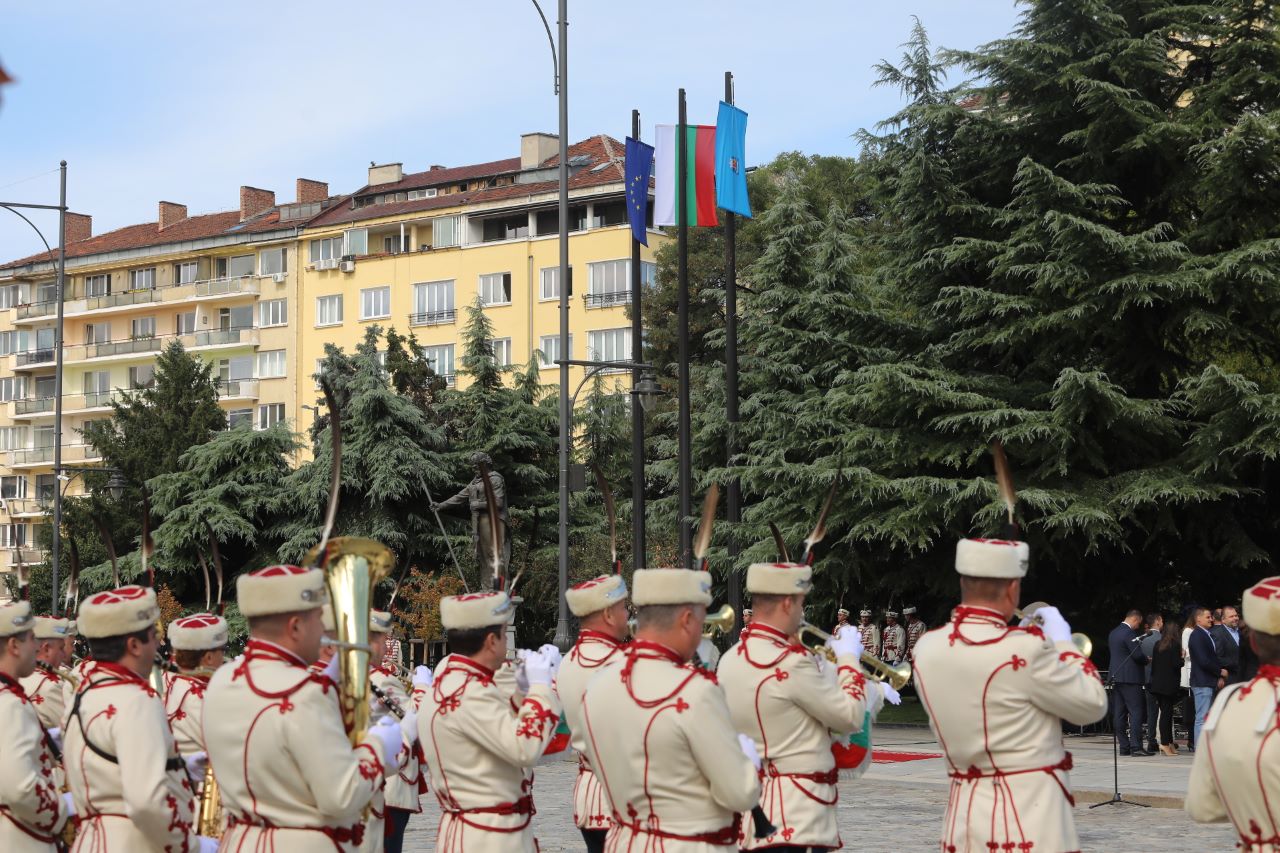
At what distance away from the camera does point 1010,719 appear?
7473 mm

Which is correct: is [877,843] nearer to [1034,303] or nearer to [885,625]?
[1034,303]

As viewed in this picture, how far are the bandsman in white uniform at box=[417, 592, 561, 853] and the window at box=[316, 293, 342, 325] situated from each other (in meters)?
67.5

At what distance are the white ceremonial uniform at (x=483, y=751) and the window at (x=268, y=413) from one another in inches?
2732

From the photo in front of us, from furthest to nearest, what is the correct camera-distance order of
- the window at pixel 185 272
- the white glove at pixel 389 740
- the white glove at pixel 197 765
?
the window at pixel 185 272
the white glove at pixel 197 765
the white glove at pixel 389 740

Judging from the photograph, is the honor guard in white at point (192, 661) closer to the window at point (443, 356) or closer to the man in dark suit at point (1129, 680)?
the man in dark suit at point (1129, 680)

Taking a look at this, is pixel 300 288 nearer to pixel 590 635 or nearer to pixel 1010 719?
pixel 590 635

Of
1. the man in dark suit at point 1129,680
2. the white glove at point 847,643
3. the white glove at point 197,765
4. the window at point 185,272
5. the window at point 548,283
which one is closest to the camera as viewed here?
the white glove at point 197,765

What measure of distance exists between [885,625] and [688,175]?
9.42 meters

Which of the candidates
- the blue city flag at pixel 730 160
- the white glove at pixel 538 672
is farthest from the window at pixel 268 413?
the white glove at pixel 538 672

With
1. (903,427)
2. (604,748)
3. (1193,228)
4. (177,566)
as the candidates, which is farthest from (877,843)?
(177,566)

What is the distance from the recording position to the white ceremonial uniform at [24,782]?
756 cm

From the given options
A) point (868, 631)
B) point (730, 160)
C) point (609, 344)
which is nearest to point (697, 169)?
point (730, 160)

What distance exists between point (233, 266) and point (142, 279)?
20.4 ft

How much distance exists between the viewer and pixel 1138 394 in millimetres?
29672
